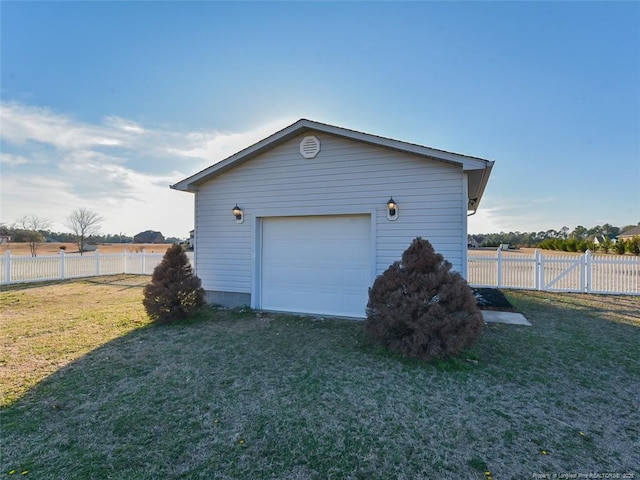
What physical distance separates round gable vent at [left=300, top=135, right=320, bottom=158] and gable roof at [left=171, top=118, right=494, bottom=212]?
0.21m

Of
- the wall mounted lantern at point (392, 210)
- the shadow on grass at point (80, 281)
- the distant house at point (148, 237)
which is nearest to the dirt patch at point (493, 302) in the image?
the wall mounted lantern at point (392, 210)

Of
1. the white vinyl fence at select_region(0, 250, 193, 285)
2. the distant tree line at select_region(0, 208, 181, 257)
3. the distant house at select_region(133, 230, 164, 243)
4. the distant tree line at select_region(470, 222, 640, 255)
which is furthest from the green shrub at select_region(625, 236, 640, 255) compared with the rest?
the distant house at select_region(133, 230, 164, 243)

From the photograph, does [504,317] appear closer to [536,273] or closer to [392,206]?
[392,206]

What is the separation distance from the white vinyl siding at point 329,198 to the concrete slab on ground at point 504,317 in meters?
1.81

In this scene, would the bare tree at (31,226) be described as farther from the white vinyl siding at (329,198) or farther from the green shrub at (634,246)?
the green shrub at (634,246)

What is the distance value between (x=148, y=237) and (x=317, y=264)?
51.0 meters

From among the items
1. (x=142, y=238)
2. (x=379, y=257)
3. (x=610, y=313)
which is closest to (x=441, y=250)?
(x=379, y=257)

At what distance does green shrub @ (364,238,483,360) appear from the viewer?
164 inches

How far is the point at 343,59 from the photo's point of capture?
27.2ft

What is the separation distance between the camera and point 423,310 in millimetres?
4328

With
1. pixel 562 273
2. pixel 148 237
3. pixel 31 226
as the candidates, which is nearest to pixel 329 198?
pixel 562 273

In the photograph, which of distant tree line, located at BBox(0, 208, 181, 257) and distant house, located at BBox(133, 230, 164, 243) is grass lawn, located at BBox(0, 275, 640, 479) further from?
distant house, located at BBox(133, 230, 164, 243)

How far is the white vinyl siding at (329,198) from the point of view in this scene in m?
5.91

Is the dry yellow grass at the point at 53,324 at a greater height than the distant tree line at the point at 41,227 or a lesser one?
lesser
